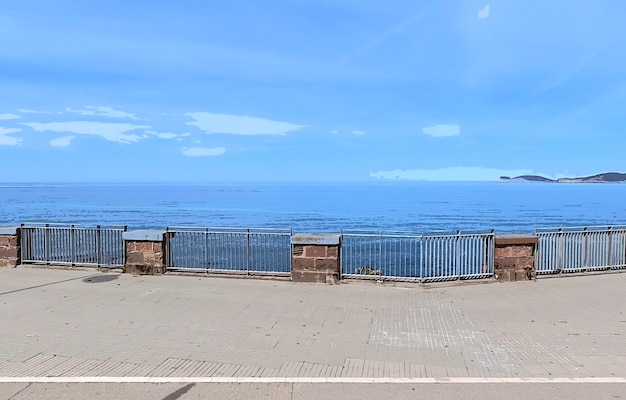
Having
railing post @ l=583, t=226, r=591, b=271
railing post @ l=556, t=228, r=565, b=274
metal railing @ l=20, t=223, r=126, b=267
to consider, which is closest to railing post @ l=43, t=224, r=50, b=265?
metal railing @ l=20, t=223, r=126, b=267

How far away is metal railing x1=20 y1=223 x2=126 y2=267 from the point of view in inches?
476

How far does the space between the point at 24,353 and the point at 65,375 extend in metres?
1.11

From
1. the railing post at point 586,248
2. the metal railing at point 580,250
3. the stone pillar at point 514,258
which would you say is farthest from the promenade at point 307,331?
the railing post at point 586,248

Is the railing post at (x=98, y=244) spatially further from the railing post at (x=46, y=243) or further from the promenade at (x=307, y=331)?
the promenade at (x=307, y=331)

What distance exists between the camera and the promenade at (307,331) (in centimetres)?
530

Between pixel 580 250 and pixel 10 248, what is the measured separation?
14.3 m

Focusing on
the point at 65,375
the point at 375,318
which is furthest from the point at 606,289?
the point at 65,375

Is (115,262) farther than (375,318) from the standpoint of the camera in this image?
Yes

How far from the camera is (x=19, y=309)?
25.9 feet

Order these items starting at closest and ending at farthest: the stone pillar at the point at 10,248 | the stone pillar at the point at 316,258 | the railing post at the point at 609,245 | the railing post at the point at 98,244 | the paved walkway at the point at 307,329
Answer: the paved walkway at the point at 307,329
the stone pillar at the point at 316,258
the railing post at the point at 609,245
the railing post at the point at 98,244
the stone pillar at the point at 10,248

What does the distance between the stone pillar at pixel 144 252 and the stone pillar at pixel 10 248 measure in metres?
3.30

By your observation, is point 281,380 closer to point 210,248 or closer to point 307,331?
point 307,331

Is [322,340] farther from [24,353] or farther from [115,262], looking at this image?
[115,262]

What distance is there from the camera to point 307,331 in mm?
6797
